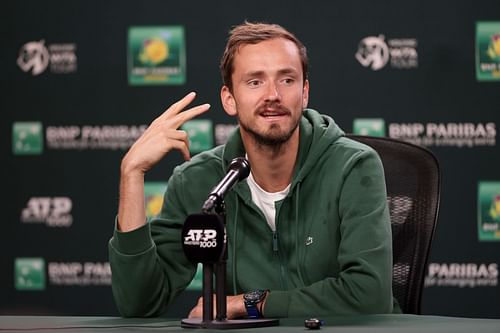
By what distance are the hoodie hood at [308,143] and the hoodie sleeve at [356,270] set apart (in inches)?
6.4

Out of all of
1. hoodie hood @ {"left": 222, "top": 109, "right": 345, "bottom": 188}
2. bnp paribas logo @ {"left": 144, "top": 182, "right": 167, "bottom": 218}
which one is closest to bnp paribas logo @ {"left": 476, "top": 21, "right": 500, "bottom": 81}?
bnp paribas logo @ {"left": 144, "top": 182, "right": 167, "bottom": 218}

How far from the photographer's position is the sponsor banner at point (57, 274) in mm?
5059

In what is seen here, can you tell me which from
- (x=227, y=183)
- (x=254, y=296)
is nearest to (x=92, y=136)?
(x=254, y=296)

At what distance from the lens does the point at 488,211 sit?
4.82 metres

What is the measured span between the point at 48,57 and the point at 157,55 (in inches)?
23.5

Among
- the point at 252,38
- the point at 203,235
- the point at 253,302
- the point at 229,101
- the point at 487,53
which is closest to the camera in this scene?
the point at 203,235

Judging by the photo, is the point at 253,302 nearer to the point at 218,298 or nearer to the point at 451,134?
the point at 218,298

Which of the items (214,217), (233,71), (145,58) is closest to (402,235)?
(233,71)

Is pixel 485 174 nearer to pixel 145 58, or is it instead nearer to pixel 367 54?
pixel 367 54

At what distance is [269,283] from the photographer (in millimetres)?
3012

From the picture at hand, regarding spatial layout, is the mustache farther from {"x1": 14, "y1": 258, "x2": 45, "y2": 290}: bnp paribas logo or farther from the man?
{"x1": 14, "y1": 258, "x2": 45, "y2": 290}: bnp paribas logo

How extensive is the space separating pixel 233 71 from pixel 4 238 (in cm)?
251

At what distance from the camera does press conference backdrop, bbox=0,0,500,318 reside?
483cm

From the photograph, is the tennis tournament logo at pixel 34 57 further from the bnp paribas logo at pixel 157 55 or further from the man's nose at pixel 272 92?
the man's nose at pixel 272 92
